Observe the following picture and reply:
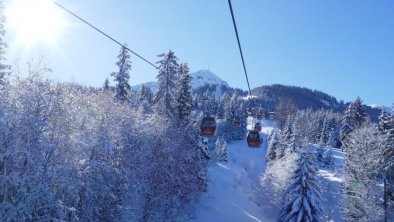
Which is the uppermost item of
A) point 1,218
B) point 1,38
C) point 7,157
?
point 1,38

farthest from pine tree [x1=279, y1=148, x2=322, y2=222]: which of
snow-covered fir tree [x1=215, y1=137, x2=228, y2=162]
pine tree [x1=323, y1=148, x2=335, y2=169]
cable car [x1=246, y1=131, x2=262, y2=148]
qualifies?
snow-covered fir tree [x1=215, y1=137, x2=228, y2=162]

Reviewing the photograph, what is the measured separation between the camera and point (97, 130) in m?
32.1

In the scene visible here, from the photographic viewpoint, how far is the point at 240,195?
236ft

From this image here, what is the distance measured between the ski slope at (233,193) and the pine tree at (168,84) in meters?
16.0

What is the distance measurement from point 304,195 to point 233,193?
30.2 m

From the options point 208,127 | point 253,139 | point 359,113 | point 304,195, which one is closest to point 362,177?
point 304,195

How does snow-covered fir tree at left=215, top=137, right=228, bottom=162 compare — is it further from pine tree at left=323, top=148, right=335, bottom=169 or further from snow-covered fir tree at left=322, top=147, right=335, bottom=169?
pine tree at left=323, top=148, right=335, bottom=169

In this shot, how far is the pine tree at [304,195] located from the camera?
41219mm

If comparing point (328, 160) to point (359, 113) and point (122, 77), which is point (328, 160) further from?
point (122, 77)

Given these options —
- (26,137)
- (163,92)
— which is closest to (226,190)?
(163,92)

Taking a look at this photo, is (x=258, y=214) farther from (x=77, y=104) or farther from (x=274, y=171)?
(x=77, y=104)

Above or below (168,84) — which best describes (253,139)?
below

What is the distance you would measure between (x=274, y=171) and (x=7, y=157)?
54.4 metres

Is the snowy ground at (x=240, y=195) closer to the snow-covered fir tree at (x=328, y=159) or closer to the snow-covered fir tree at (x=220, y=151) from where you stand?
the snow-covered fir tree at (x=220, y=151)
